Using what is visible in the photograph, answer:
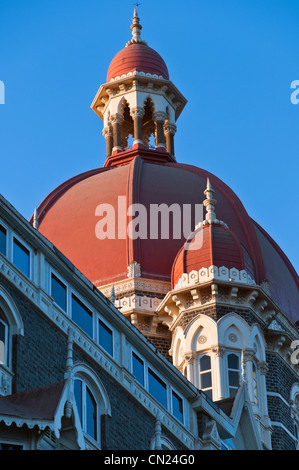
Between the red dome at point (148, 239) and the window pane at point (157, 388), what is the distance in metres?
14.8

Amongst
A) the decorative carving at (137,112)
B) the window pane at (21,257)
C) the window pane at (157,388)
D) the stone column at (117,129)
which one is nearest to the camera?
the window pane at (21,257)

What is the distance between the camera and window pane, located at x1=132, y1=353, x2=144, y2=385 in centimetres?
3173

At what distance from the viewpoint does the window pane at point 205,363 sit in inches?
1763

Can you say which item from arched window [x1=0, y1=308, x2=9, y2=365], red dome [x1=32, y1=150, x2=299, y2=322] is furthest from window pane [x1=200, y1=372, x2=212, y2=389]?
arched window [x1=0, y1=308, x2=9, y2=365]

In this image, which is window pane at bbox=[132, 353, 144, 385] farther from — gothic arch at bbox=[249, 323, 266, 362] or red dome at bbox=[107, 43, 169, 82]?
red dome at bbox=[107, 43, 169, 82]

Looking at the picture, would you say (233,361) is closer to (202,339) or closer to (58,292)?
(202,339)

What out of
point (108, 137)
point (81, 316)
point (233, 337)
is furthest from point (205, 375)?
point (108, 137)

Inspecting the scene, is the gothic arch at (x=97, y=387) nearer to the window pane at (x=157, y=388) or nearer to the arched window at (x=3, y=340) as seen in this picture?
the arched window at (x=3, y=340)

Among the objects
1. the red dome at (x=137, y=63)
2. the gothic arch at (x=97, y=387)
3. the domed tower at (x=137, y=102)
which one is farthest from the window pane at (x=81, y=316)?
the red dome at (x=137, y=63)

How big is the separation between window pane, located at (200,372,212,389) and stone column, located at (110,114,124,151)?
56.9ft
